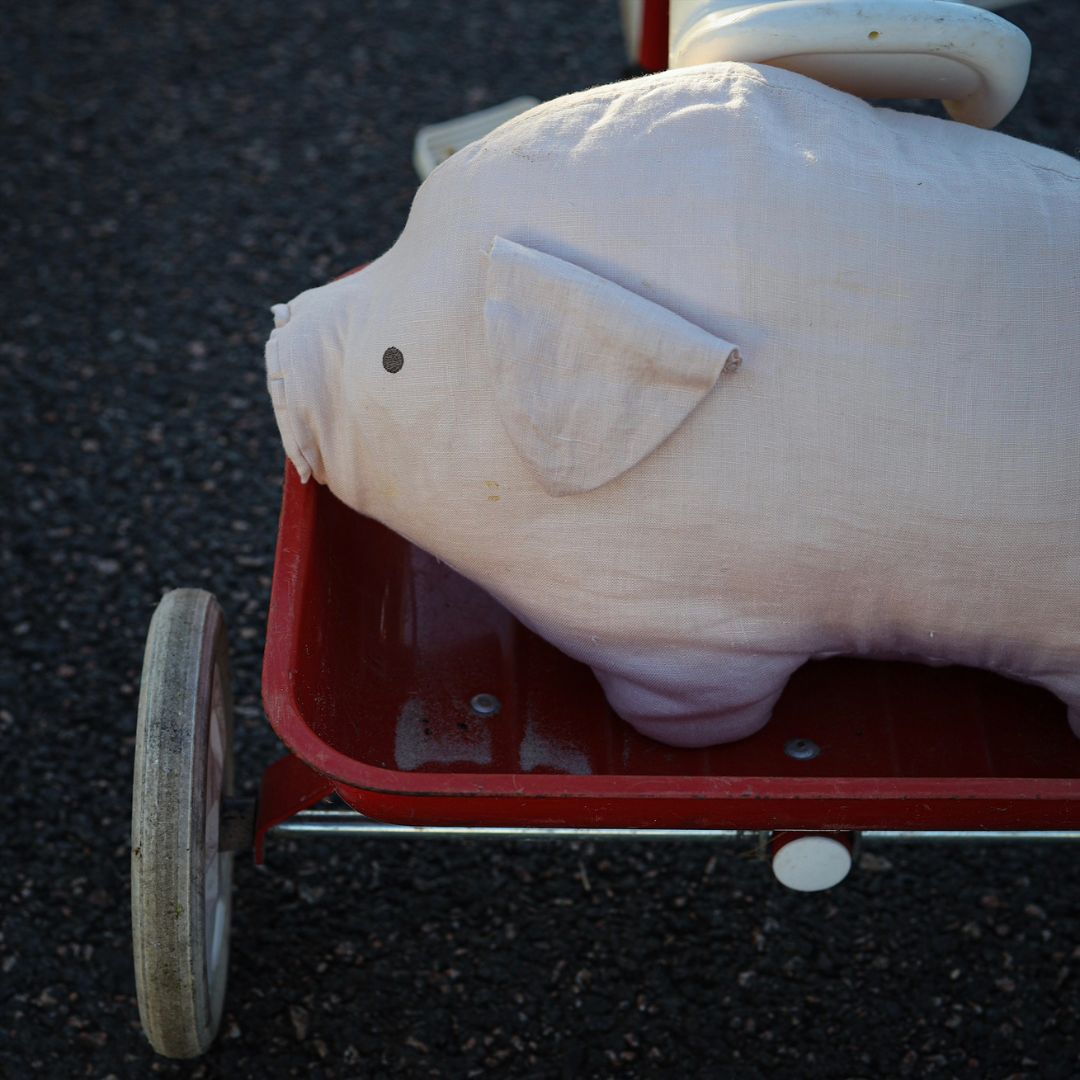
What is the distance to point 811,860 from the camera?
4.71 feet

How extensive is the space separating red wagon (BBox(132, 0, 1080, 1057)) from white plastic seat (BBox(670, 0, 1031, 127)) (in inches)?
1.2

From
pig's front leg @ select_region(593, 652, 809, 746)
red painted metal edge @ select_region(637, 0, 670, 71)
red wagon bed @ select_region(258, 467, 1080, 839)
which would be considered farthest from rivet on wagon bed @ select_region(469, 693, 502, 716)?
red painted metal edge @ select_region(637, 0, 670, 71)

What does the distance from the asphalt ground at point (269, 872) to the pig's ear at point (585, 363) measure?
0.79 metres

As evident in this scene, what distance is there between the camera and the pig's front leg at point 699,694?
1.43 metres

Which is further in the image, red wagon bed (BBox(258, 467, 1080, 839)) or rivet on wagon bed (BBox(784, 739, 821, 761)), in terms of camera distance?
rivet on wagon bed (BBox(784, 739, 821, 761))

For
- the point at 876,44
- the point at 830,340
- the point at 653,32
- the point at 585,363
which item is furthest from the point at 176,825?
the point at 653,32

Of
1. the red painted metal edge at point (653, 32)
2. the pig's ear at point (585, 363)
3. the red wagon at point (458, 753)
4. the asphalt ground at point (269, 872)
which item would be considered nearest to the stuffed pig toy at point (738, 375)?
the pig's ear at point (585, 363)

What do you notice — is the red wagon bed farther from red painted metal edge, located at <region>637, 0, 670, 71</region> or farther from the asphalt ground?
red painted metal edge, located at <region>637, 0, 670, 71</region>

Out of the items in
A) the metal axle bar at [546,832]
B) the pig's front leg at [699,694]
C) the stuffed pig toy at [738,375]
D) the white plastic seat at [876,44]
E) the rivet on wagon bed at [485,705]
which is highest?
the white plastic seat at [876,44]

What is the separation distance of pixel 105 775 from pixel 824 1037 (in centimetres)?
105

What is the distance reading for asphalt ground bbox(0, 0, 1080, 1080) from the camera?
5.69 ft

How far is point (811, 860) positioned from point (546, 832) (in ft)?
0.90

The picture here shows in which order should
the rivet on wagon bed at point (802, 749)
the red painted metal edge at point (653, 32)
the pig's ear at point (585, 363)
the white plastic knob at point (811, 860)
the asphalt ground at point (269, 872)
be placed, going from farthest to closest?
the red painted metal edge at point (653, 32) → the asphalt ground at point (269, 872) → the rivet on wagon bed at point (802, 749) → the white plastic knob at point (811, 860) → the pig's ear at point (585, 363)

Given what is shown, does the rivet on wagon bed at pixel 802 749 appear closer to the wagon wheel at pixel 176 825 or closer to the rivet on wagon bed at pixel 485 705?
the rivet on wagon bed at pixel 485 705
